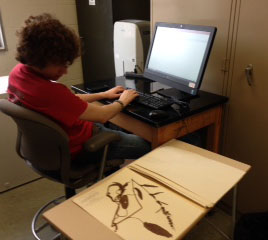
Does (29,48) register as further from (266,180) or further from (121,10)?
(121,10)

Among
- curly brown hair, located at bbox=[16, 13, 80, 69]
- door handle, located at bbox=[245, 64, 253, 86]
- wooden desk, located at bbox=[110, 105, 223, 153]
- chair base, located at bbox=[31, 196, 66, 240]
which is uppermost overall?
curly brown hair, located at bbox=[16, 13, 80, 69]

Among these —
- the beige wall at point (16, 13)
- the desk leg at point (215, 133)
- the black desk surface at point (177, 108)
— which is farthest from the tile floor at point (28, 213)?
the beige wall at point (16, 13)

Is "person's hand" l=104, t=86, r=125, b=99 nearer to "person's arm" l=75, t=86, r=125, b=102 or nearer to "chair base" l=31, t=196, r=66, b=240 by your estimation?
"person's arm" l=75, t=86, r=125, b=102

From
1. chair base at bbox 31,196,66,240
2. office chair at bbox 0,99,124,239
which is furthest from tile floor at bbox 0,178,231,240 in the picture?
office chair at bbox 0,99,124,239

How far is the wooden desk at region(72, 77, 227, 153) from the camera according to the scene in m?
1.41

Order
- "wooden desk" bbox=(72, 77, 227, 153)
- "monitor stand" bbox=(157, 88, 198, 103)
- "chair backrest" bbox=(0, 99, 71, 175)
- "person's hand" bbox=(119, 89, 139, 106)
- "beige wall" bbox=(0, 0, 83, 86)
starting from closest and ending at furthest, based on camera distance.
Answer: "chair backrest" bbox=(0, 99, 71, 175), "wooden desk" bbox=(72, 77, 227, 153), "person's hand" bbox=(119, 89, 139, 106), "monitor stand" bbox=(157, 88, 198, 103), "beige wall" bbox=(0, 0, 83, 86)

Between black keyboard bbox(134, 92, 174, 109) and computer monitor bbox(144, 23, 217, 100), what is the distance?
0.43ft

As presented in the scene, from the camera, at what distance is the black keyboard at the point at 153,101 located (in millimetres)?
1494

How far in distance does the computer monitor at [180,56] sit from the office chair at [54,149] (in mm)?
515

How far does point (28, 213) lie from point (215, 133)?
54.1 inches

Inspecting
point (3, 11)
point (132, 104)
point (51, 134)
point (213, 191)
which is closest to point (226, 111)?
point (132, 104)

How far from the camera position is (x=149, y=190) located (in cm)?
105

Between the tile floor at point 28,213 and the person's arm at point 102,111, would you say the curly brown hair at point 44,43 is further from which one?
the tile floor at point 28,213

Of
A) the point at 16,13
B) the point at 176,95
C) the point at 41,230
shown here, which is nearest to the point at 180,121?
the point at 176,95
